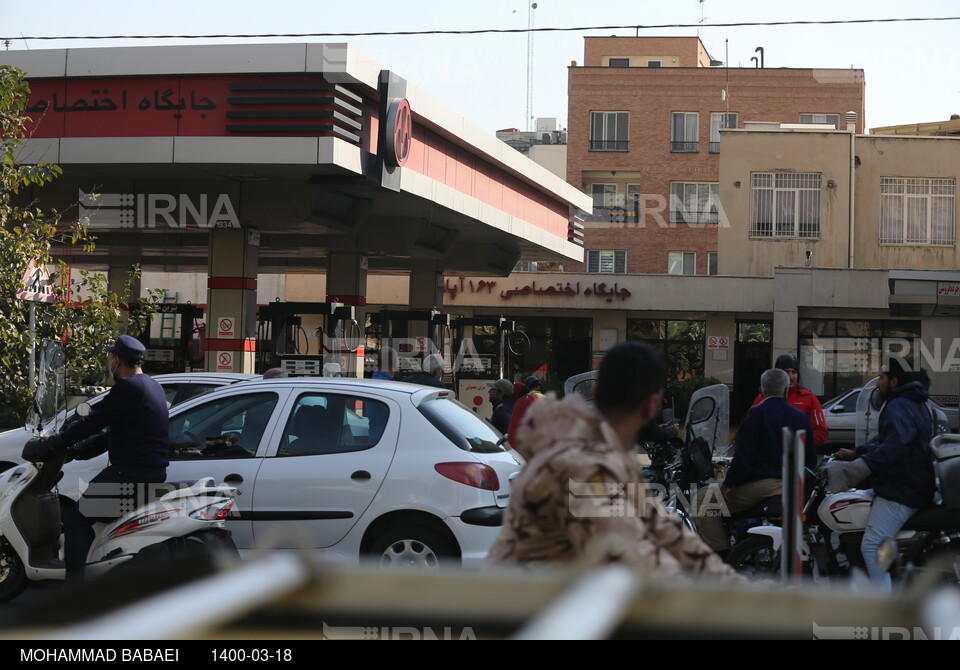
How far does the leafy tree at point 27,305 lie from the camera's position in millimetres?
10203

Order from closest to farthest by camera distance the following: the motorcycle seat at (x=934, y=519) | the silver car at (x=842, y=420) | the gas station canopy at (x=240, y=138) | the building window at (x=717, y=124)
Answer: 1. the motorcycle seat at (x=934, y=519)
2. the gas station canopy at (x=240, y=138)
3. the silver car at (x=842, y=420)
4. the building window at (x=717, y=124)

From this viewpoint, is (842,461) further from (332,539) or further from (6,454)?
(6,454)

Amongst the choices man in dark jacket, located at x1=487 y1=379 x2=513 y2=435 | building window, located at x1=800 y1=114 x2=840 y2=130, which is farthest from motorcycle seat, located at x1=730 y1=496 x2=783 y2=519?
building window, located at x1=800 y1=114 x2=840 y2=130

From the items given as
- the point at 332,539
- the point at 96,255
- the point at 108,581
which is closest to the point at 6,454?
the point at 332,539

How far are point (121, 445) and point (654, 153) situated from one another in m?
41.7

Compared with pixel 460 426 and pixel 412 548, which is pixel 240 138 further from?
pixel 412 548

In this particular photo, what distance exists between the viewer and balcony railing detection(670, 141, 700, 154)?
46.4m

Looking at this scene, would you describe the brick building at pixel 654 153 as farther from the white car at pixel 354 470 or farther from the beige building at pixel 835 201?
the white car at pixel 354 470

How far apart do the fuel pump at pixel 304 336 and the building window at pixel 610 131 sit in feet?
92.9

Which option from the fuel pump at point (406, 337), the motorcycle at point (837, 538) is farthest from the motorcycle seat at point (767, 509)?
the fuel pump at point (406, 337)

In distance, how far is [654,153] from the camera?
46469 millimetres

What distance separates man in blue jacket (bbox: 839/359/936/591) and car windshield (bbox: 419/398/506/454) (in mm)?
2678

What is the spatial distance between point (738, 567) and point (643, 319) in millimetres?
30634
